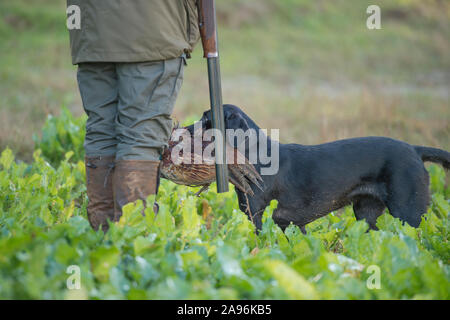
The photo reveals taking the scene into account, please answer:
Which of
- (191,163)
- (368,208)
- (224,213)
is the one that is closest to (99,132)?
(191,163)

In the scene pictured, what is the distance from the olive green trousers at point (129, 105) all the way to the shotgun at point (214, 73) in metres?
0.18

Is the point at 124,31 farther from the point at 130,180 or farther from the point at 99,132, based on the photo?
the point at 130,180

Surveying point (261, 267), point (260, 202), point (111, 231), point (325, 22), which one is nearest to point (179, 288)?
point (261, 267)

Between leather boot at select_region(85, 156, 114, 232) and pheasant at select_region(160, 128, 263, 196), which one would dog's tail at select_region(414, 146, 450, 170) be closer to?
pheasant at select_region(160, 128, 263, 196)

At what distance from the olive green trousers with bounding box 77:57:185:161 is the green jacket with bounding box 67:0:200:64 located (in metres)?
0.09

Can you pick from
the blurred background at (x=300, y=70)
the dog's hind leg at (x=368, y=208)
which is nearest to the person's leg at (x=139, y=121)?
the dog's hind leg at (x=368, y=208)

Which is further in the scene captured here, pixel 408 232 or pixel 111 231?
pixel 408 232

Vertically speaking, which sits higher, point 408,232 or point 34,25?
point 34,25

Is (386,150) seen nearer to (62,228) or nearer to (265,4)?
(62,228)

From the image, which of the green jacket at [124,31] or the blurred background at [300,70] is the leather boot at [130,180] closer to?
the green jacket at [124,31]

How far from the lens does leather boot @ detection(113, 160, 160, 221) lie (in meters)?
2.81

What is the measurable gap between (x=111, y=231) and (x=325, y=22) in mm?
22014

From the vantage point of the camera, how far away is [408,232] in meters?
3.03

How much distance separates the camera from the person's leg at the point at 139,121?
110 inches
